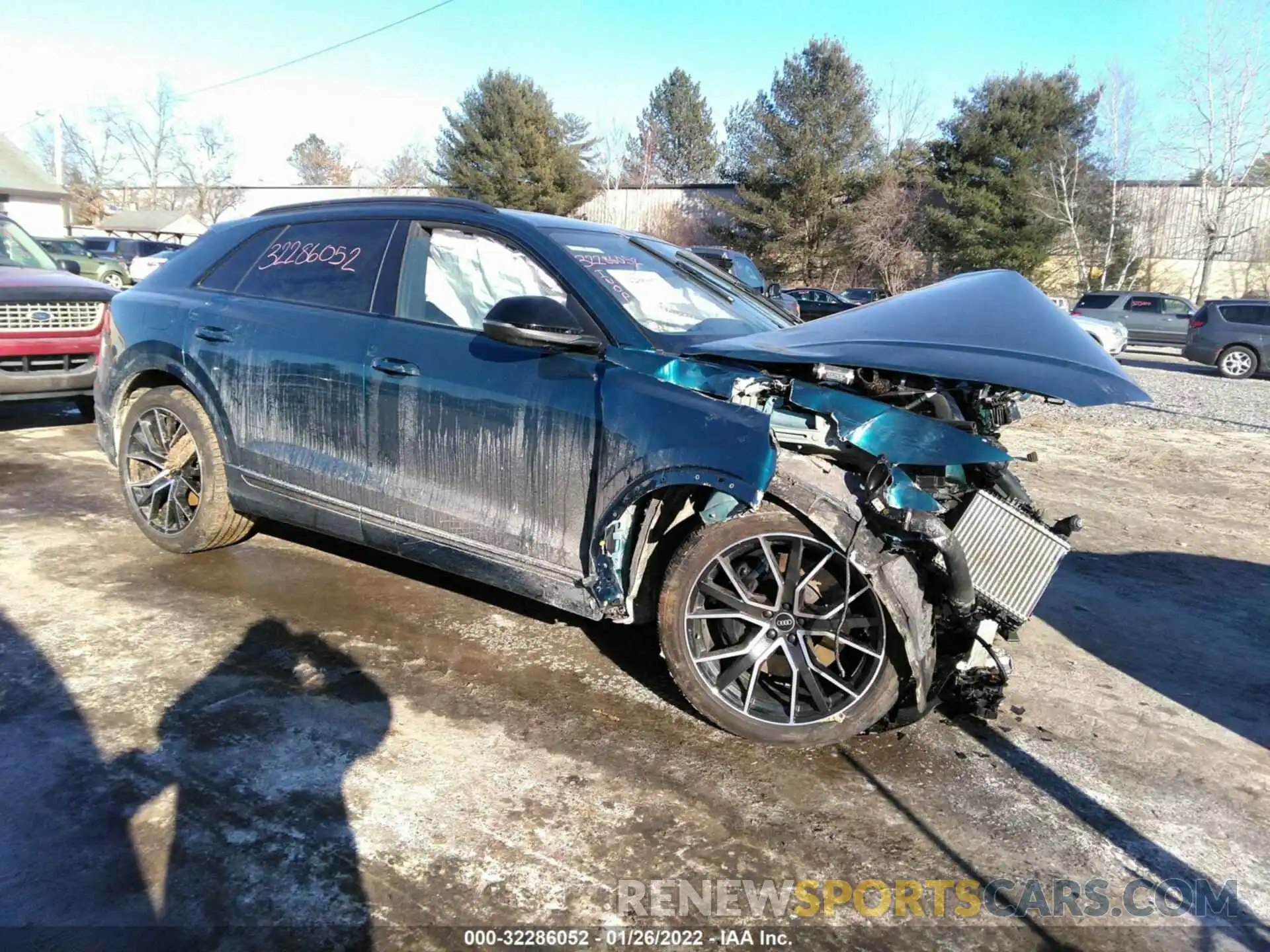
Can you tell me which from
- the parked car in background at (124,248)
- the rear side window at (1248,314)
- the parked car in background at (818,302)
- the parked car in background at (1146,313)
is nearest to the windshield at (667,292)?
the parked car in background at (818,302)

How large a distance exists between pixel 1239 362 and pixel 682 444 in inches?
843

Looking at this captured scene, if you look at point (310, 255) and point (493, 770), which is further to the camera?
point (310, 255)

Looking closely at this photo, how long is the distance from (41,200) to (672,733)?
191ft

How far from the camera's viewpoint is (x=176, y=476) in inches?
184

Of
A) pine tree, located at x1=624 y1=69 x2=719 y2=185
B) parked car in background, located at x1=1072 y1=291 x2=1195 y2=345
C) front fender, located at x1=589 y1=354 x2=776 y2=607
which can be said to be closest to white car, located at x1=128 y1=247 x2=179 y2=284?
front fender, located at x1=589 y1=354 x2=776 y2=607

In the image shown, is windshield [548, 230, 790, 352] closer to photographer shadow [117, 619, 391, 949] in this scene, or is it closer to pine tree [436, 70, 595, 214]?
photographer shadow [117, 619, 391, 949]

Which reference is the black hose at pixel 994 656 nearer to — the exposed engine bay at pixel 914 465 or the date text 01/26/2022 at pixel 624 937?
the exposed engine bay at pixel 914 465

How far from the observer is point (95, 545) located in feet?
15.8

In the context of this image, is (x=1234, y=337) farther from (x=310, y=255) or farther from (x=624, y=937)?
(x=624, y=937)

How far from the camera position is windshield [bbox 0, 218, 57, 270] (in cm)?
782

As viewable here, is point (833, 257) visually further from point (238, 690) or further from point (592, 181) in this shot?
point (238, 690)

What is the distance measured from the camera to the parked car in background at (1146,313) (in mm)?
25000

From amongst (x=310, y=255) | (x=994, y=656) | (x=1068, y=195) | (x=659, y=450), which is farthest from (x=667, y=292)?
(x=1068, y=195)

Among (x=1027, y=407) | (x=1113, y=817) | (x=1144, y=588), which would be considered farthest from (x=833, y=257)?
(x=1113, y=817)
